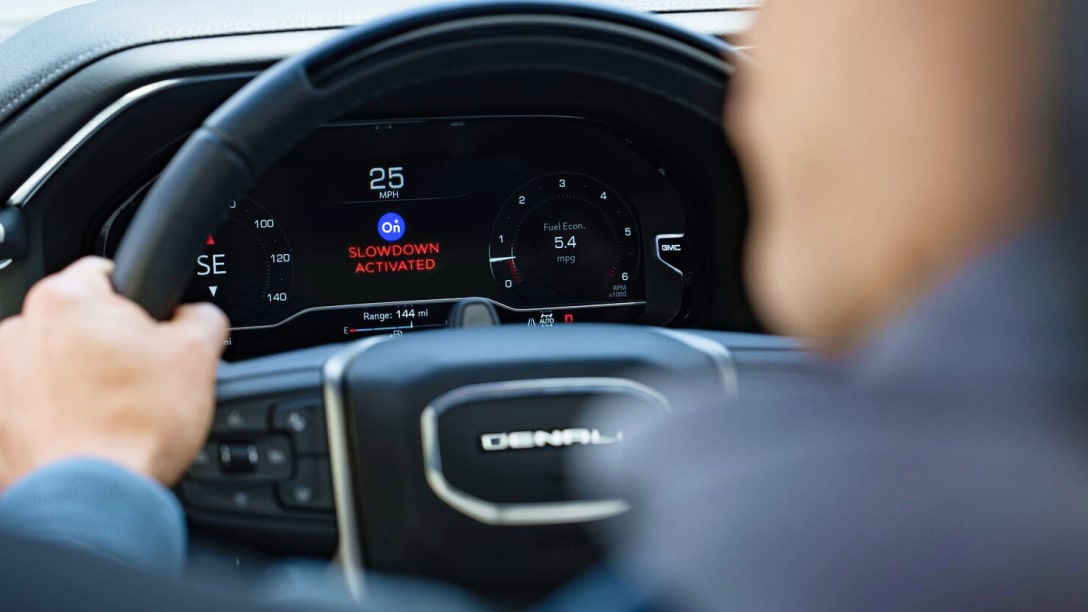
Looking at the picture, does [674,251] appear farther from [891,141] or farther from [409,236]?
[891,141]

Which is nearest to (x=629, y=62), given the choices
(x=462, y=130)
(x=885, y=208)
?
(x=885, y=208)

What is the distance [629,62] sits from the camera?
40.3 inches

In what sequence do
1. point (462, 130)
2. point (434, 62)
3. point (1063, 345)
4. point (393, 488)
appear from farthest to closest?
point (462, 130) → point (393, 488) → point (434, 62) → point (1063, 345)

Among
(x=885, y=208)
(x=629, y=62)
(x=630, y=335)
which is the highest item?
(x=629, y=62)

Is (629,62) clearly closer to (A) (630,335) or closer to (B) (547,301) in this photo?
(A) (630,335)

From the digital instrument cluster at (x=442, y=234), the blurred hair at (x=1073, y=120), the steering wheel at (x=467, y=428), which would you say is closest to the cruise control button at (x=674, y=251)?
the digital instrument cluster at (x=442, y=234)

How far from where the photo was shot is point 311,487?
1300mm

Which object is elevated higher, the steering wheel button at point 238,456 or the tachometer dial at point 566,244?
the tachometer dial at point 566,244

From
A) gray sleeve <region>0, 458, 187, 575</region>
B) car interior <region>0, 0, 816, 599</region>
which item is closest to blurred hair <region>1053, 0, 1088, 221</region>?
car interior <region>0, 0, 816, 599</region>

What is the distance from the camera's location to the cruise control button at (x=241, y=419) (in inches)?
51.4

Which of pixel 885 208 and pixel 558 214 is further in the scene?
pixel 558 214

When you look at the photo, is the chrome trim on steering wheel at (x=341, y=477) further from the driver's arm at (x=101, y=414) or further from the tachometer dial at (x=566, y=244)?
the tachometer dial at (x=566, y=244)

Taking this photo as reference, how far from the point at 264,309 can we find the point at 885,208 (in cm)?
216

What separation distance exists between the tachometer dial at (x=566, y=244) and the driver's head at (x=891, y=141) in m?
2.04
